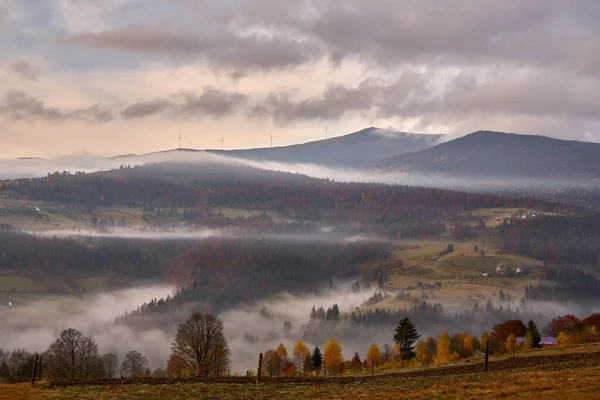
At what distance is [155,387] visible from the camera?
63500mm

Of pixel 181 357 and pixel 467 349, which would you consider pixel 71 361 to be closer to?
pixel 181 357

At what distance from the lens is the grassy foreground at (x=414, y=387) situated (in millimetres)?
49000

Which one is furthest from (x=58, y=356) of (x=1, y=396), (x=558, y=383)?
(x=558, y=383)

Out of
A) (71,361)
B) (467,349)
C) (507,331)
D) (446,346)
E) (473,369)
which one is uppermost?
(473,369)

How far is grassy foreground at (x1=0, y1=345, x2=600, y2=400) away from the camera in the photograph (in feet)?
161

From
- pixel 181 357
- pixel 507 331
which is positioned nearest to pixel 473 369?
pixel 181 357

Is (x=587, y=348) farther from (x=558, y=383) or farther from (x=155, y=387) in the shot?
(x=155, y=387)

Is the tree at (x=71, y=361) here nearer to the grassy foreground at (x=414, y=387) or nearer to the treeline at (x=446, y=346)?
the treeline at (x=446, y=346)

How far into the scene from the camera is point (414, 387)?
58.0 metres

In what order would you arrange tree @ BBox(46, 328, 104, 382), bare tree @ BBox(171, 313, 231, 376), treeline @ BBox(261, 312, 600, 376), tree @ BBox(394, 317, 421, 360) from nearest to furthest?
bare tree @ BBox(171, 313, 231, 376)
tree @ BBox(46, 328, 104, 382)
treeline @ BBox(261, 312, 600, 376)
tree @ BBox(394, 317, 421, 360)

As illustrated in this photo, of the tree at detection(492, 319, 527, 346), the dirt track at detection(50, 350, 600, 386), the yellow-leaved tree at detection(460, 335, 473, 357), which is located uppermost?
the dirt track at detection(50, 350, 600, 386)

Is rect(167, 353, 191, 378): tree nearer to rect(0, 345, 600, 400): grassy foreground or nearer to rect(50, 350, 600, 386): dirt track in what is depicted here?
rect(50, 350, 600, 386): dirt track

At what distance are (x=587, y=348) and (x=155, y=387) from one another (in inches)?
2201

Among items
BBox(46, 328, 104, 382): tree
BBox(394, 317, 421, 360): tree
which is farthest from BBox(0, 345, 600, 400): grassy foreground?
BBox(394, 317, 421, 360): tree
